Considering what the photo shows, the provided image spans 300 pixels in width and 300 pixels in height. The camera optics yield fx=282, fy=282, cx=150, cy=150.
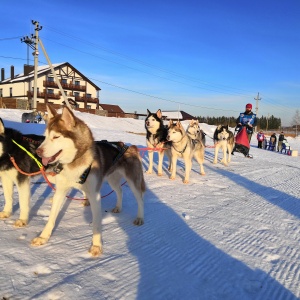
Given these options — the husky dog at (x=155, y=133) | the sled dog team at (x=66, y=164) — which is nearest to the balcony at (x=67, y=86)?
the husky dog at (x=155, y=133)

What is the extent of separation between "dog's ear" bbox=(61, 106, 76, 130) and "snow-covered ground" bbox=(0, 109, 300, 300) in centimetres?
118

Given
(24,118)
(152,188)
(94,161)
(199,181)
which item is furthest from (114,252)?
(24,118)

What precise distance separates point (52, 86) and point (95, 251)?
45.9 metres

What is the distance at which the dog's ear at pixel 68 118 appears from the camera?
257cm

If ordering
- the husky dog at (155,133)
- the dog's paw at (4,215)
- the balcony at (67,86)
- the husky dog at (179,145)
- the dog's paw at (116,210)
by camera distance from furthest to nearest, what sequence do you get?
1. the balcony at (67,86)
2. the husky dog at (155,133)
3. the husky dog at (179,145)
4. the dog's paw at (116,210)
5. the dog's paw at (4,215)

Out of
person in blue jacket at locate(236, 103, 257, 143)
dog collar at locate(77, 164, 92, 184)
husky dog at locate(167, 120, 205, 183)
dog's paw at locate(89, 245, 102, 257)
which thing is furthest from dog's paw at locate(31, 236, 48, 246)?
person in blue jacket at locate(236, 103, 257, 143)

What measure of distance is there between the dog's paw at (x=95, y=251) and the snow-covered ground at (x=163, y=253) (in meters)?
0.06

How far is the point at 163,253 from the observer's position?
2717 millimetres

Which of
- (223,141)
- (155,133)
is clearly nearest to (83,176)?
(155,133)

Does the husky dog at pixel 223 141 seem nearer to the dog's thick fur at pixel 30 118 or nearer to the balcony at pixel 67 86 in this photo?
the dog's thick fur at pixel 30 118

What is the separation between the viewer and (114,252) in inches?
106

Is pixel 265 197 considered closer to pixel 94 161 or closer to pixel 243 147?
pixel 94 161

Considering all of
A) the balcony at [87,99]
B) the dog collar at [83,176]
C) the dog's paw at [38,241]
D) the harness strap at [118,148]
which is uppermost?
the balcony at [87,99]

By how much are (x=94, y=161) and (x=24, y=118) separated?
18256 mm
